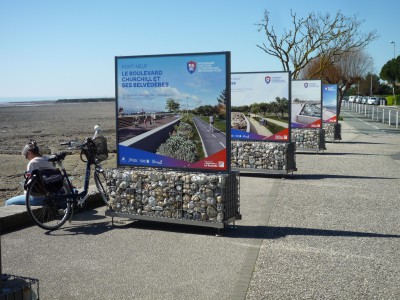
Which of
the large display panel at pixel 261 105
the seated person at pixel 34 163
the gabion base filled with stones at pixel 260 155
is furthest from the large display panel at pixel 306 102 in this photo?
the seated person at pixel 34 163

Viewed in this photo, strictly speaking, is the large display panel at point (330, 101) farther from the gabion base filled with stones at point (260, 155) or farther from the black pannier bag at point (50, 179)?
the black pannier bag at point (50, 179)

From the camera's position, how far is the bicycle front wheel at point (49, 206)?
317 inches

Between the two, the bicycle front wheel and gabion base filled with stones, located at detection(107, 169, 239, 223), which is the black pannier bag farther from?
gabion base filled with stones, located at detection(107, 169, 239, 223)

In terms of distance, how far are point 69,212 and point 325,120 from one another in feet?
62.0

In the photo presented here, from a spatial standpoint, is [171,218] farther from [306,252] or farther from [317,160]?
[317,160]

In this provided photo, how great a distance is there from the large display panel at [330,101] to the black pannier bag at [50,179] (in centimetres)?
1843

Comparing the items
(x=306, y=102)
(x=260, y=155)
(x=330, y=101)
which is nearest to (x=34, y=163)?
(x=260, y=155)

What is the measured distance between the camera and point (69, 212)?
835 centimetres

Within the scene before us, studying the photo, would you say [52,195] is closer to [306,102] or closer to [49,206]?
[49,206]

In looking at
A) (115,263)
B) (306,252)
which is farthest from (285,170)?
(115,263)

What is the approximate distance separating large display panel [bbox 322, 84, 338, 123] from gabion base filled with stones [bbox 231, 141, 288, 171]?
1182 centimetres

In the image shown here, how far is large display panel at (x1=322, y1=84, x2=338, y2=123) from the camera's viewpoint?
25.1 metres

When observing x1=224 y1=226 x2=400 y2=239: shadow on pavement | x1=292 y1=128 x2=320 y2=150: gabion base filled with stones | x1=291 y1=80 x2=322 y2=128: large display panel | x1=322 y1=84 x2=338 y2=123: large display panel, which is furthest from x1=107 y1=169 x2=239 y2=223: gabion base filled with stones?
x1=322 y1=84 x2=338 y2=123: large display panel

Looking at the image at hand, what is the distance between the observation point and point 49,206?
823cm
